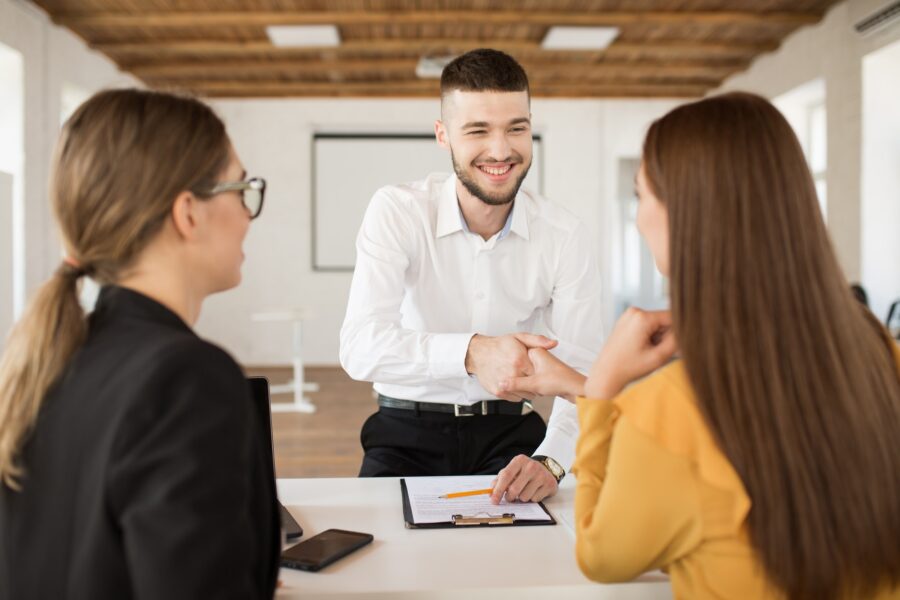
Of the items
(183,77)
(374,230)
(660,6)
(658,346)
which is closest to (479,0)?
(660,6)

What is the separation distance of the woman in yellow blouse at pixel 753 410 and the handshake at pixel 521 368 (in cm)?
65

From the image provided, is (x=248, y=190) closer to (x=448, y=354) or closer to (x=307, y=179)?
(x=448, y=354)

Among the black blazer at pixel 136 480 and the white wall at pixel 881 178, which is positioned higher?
the white wall at pixel 881 178

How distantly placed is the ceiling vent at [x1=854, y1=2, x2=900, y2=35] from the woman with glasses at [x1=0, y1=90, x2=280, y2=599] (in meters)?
6.42

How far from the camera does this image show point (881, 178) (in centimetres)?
662

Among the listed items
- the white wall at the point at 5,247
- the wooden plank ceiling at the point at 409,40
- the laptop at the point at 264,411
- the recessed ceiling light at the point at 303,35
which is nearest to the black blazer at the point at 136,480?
the laptop at the point at 264,411

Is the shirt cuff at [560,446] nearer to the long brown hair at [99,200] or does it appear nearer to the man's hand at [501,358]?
the man's hand at [501,358]

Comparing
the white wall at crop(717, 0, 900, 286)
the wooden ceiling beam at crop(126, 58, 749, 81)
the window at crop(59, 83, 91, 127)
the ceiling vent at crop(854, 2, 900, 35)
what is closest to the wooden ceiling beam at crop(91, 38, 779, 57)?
the wooden ceiling beam at crop(126, 58, 749, 81)

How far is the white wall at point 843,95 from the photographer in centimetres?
671

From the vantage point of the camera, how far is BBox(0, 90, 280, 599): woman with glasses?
824 millimetres

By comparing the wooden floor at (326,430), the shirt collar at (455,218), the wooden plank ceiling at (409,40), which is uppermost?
the wooden plank ceiling at (409,40)

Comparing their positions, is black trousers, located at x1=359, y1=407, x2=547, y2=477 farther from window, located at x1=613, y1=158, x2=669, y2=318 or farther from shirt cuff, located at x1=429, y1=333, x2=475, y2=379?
window, located at x1=613, y1=158, x2=669, y2=318

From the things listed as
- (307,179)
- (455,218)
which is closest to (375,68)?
(307,179)

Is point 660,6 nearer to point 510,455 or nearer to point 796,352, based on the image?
point 510,455
